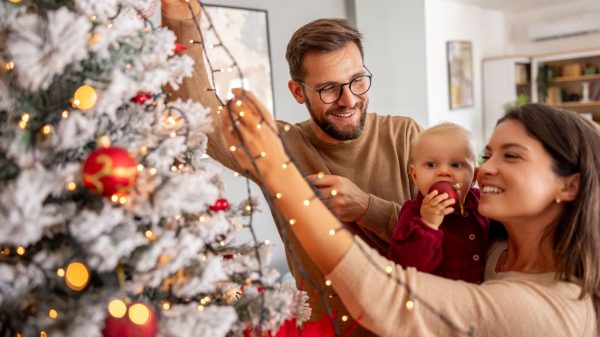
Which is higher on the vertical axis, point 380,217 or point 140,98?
point 140,98

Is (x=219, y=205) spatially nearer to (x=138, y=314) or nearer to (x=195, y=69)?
(x=138, y=314)

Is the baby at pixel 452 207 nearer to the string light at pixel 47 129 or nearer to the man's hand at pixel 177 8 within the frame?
the man's hand at pixel 177 8

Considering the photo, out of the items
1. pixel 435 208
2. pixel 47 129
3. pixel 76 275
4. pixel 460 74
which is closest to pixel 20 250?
pixel 76 275

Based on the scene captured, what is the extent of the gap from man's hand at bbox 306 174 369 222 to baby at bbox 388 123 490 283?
12cm

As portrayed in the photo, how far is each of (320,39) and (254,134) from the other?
69 centimetres

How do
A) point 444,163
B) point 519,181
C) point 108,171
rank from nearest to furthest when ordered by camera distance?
point 108,171
point 519,181
point 444,163

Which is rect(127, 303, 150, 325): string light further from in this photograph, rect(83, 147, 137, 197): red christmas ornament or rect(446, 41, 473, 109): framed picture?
rect(446, 41, 473, 109): framed picture

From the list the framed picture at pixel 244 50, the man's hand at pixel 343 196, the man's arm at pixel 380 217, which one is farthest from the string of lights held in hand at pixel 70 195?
the framed picture at pixel 244 50

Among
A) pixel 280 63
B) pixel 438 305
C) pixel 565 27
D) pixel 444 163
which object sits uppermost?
pixel 565 27

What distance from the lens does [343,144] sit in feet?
5.28

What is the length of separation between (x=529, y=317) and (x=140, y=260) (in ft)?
2.45

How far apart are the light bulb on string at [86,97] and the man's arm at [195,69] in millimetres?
332

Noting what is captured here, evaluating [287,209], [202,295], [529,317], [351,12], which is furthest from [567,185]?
[351,12]

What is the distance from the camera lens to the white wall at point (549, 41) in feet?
22.2
